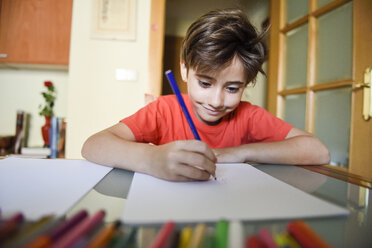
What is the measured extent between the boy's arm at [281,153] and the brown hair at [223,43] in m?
0.23

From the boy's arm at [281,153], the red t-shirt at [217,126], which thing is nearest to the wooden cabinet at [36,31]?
the red t-shirt at [217,126]

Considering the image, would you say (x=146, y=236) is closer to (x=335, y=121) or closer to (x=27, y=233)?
(x=27, y=233)

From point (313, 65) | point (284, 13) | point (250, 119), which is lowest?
point (250, 119)

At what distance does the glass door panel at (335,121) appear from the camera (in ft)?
3.79

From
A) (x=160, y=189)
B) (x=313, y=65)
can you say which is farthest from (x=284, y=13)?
(x=160, y=189)

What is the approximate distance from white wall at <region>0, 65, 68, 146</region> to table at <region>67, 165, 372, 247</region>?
184cm

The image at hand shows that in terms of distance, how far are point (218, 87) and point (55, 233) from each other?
57 centimetres

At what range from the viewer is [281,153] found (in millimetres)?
586

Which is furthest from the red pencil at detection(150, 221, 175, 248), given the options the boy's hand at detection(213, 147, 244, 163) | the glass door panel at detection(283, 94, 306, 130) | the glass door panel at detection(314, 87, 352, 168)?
the glass door panel at detection(283, 94, 306, 130)

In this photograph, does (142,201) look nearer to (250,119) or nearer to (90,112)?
(250,119)

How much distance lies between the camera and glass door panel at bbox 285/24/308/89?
1.43 meters

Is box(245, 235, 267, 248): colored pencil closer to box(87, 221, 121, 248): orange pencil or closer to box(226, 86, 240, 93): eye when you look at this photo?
box(87, 221, 121, 248): orange pencil

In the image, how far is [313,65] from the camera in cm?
133

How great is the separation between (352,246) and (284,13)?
5.73ft
